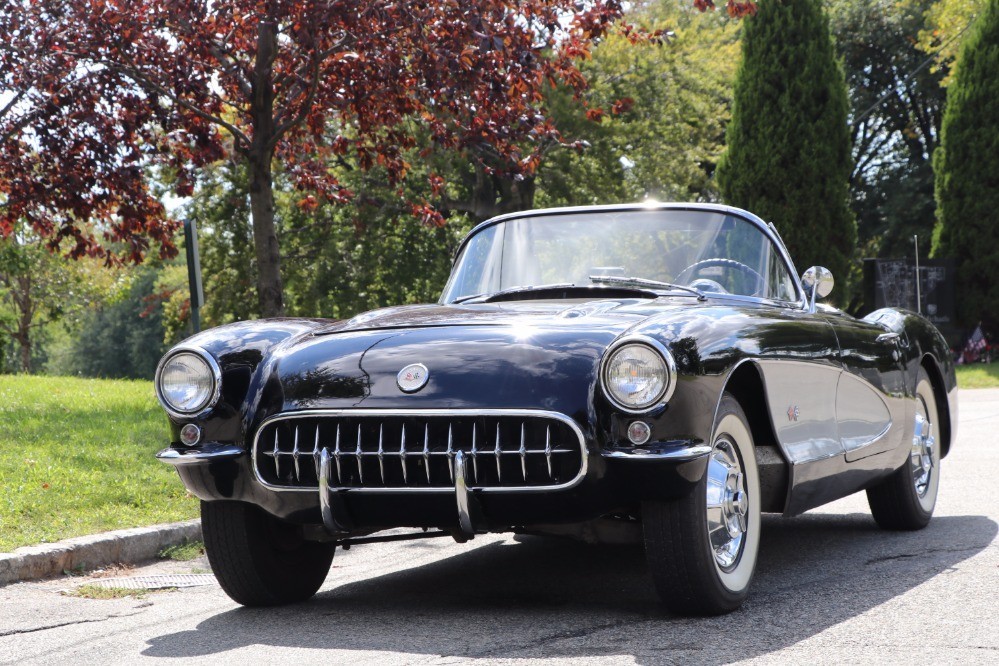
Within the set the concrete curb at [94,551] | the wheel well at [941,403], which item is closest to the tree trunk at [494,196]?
the wheel well at [941,403]

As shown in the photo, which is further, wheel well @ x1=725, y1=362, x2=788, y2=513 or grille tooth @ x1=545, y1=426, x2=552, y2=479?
wheel well @ x1=725, y1=362, x2=788, y2=513

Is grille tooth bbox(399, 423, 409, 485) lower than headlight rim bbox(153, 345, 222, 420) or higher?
lower

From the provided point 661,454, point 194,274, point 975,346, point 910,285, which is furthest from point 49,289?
point 661,454

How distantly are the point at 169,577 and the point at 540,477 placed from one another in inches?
104

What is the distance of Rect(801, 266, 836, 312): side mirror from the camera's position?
5832 mm

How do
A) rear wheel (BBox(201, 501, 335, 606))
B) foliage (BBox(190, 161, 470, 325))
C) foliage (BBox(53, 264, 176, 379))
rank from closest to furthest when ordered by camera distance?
rear wheel (BBox(201, 501, 335, 606)) → foliage (BBox(190, 161, 470, 325)) → foliage (BBox(53, 264, 176, 379))

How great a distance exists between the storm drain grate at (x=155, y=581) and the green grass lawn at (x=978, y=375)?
54.8ft

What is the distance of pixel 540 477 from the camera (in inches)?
155

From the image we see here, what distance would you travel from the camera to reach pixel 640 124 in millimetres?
28188

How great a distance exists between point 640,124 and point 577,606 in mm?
24579

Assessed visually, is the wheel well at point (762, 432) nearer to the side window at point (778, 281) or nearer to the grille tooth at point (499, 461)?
the grille tooth at point (499, 461)

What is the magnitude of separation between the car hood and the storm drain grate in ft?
5.28

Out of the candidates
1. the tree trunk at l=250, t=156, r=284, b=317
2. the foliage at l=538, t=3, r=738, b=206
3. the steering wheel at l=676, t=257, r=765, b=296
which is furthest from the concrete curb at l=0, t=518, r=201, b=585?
the foliage at l=538, t=3, r=738, b=206

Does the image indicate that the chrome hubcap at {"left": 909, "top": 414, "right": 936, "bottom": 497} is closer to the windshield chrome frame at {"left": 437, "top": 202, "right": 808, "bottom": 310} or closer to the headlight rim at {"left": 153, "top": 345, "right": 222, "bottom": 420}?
the windshield chrome frame at {"left": 437, "top": 202, "right": 808, "bottom": 310}
